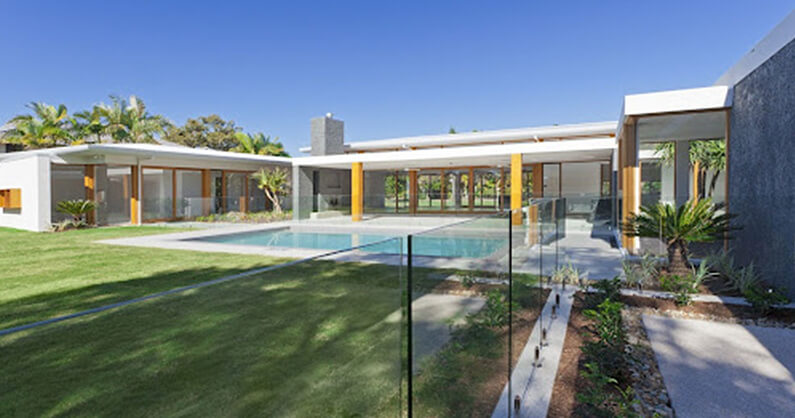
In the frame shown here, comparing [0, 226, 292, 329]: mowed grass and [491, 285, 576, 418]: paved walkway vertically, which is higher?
[0, 226, 292, 329]: mowed grass

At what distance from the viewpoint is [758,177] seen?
6.60 m

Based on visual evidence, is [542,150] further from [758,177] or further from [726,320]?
[726,320]

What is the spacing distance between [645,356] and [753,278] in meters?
3.22

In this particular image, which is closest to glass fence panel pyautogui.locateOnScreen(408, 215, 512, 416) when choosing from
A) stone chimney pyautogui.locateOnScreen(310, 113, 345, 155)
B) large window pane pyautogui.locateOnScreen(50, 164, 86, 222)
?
stone chimney pyautogui.locateOnScreen(310, 113, 345, 155)

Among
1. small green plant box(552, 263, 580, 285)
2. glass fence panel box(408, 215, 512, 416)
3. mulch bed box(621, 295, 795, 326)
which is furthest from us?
small green plant box(552, 263, 580, 285)

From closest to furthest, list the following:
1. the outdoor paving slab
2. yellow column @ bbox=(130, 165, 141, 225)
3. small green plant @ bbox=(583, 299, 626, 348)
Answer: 1. the outdoor paving slab
2. small green plant @ bbox=(583, 299, 626, 348)
3. yellow column @ bbox=(130, 165, 141, 225)

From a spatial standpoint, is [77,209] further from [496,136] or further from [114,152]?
[496,136]

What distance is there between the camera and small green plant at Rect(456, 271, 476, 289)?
268cm

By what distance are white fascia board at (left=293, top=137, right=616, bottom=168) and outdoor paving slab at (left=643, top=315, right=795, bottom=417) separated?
980 centimetres

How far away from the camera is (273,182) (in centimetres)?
2002

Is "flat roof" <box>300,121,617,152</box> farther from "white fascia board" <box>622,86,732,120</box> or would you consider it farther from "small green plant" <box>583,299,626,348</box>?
"small green plant" <box>583,299,626,348</box>

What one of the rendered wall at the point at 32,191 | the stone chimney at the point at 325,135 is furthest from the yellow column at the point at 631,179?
the rendered wall at the point at 32,191

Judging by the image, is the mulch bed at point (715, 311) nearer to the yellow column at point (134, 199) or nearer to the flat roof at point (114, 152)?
the flat roof at point (114, 152)

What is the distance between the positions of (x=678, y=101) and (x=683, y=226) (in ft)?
9.17
